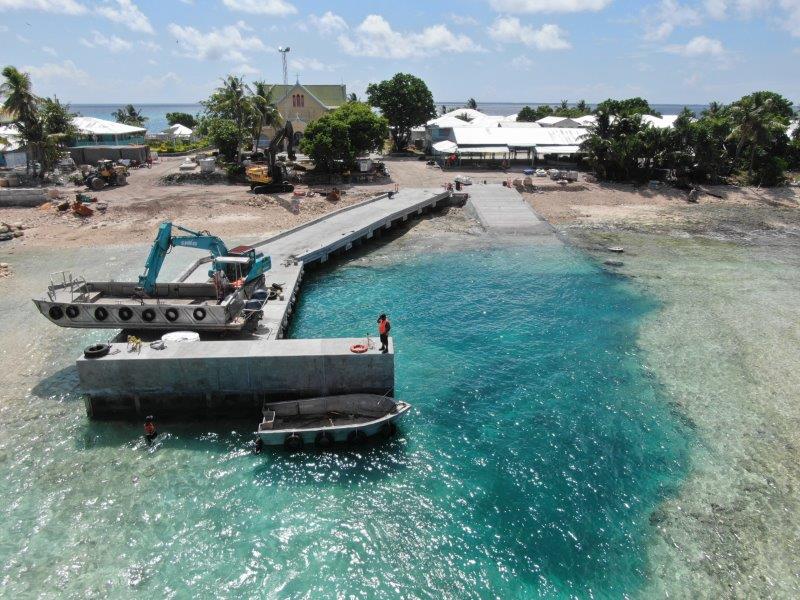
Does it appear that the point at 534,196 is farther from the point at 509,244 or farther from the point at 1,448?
the point at 1,448

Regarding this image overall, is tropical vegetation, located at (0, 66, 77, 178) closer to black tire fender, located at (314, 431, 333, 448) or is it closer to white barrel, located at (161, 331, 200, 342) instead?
white barrel, located at (161, 331, 200, 342)

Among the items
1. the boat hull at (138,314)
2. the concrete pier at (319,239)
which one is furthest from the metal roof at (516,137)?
the boat hull at (138,314)

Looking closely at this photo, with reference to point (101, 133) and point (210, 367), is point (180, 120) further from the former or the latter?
point (210, 367)

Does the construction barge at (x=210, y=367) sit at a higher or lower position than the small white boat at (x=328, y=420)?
higher

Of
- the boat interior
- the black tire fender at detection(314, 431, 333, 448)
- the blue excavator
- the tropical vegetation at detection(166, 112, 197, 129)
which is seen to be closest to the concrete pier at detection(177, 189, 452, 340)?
the blue excavator

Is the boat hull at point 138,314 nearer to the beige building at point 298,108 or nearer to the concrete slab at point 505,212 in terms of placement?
the concrete slab at point 505,212

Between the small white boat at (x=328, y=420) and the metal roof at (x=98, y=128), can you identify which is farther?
the metal roof at (x=98, y=128)

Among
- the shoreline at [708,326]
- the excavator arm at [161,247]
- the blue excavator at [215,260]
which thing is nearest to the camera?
the shoreline at [708,326]
